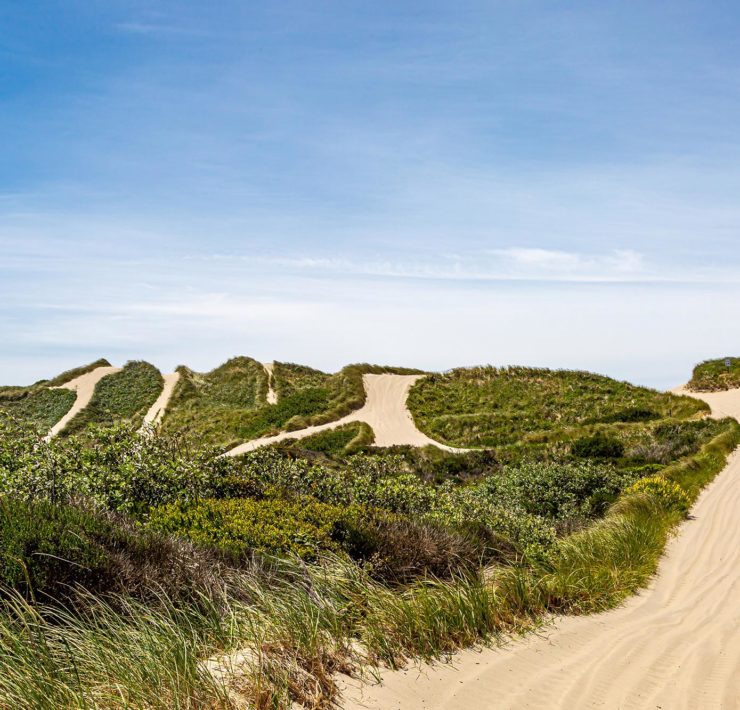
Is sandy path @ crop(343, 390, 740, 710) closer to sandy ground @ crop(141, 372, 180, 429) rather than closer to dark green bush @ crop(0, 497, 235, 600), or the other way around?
dark green bush @ crop(0, 497, 235, 600)

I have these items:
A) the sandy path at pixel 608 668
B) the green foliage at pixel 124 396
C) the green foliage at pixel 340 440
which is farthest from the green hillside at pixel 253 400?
the sandy path at pixel 608 668

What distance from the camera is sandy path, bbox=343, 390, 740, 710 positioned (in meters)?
4.89

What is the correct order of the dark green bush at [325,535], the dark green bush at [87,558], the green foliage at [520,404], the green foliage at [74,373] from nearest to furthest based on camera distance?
the dark green bush at [87,558] → the dark green bush at [325,535] → the green foliage at [520,404] → the green foliage at [74,373]

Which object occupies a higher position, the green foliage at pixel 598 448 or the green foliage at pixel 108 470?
the green foliage at pixel 108 470

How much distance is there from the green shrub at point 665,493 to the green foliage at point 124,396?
2823cm

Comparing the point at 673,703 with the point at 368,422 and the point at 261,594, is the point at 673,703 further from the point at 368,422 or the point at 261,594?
the point at 368,422

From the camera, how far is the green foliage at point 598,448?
22422 mm

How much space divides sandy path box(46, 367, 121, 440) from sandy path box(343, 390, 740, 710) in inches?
1387

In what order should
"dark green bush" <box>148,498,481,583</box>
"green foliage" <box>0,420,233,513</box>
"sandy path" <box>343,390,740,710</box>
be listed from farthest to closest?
"green foliage" <box>0,420,233,513</box> → "dark green bush" <box>148,498,481,583</box> → "sandy path" <box>343,390,740,710</box>

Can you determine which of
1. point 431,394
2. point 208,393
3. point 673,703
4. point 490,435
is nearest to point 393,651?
point 673,703

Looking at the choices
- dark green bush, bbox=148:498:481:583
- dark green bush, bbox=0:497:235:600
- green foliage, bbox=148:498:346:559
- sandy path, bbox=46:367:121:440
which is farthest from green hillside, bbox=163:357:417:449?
dark green bush, bbox=0:497:235:600

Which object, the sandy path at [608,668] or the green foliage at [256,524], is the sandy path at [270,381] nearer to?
the green foliage at [256,524]

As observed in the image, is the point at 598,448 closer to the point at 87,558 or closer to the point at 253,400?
the point at 87,558

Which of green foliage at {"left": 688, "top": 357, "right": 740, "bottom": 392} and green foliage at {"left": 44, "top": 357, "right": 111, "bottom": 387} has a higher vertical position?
green foliage at {"left": 688, "top": 357, "right": 740, "bottom": 392}
